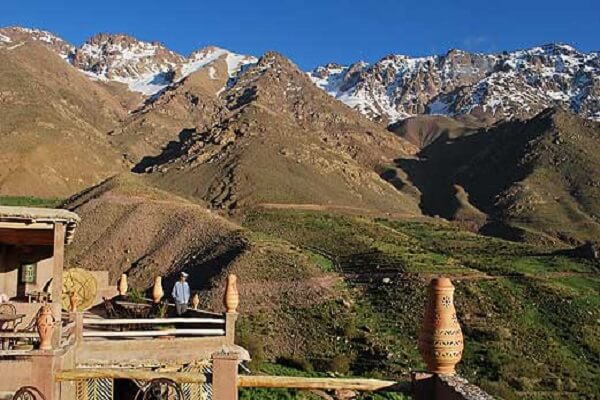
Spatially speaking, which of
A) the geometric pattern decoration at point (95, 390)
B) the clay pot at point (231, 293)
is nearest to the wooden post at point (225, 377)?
the geometric pattern decoration at point (95, 390)

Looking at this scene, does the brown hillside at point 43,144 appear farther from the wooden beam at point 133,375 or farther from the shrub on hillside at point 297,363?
the wooden beam at point 133,375

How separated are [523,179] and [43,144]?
58.5 m

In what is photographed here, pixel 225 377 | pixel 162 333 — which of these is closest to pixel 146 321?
pixel 162 333

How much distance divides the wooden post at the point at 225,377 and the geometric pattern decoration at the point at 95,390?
3.83m

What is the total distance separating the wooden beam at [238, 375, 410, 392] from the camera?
18.6 ft

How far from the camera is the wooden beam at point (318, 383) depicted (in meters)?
5.68

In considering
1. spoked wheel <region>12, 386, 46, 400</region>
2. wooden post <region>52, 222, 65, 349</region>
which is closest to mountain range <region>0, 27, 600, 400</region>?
wooden post <region>52, 222, 65, 349</region>

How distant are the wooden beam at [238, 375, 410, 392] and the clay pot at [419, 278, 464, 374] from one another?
47 centimetres

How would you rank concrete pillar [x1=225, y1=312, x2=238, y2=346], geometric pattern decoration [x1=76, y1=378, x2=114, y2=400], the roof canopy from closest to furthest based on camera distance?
geometric pattern decoration [x1=76, y1=378, x2=114, y2=400] < the roof canopy < concrete pillar [x1=225, y1=312, x2=238, y2=346]

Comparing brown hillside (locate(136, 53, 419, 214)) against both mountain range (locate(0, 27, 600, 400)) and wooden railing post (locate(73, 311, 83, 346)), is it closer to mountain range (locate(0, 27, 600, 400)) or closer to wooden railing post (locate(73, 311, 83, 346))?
mountain range (locate(0, 27, 600, 400))

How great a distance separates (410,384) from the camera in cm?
541

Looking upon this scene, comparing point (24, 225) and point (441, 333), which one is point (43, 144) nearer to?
point (24, 225)

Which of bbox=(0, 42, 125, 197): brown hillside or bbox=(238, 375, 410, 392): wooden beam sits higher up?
bbox=(0, 42, 125, 197): brown hillside

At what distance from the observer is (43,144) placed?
84.9 m
